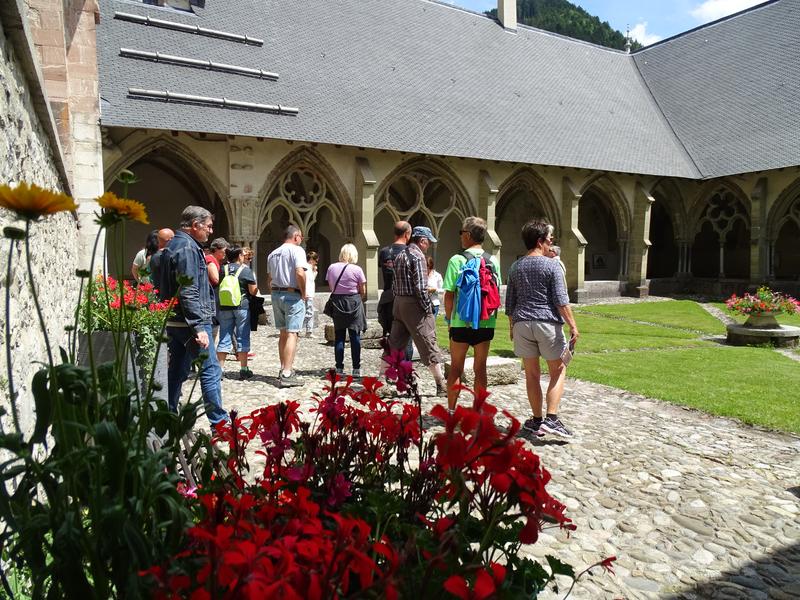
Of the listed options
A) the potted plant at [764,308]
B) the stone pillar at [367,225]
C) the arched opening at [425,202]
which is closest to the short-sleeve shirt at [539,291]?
the potted plant at [764,308]

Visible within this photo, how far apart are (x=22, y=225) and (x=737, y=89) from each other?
72.8ft

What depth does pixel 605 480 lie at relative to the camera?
12.8ft

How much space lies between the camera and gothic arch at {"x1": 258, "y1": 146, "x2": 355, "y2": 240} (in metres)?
13.9

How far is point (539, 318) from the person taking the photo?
179 inches

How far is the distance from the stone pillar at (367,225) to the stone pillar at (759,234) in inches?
461

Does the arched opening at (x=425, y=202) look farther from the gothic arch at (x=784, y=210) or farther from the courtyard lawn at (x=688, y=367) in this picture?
the gothic arch at (x=784, y=210)

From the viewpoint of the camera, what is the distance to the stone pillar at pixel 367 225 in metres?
14.3

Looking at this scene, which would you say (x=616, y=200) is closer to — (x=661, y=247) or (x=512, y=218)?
(x=512, y=218)

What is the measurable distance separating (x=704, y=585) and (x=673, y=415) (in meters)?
3.18

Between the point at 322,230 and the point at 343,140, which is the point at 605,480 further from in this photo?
the point at 322,230

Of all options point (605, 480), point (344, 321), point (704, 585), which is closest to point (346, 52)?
point (344, 321)

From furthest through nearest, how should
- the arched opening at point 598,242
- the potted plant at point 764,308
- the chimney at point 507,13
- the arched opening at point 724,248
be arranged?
the arched opening at point 598,242 < the arched opening at point 724,248 < the chimney at point 507,13 < the potted plant at point 764,308

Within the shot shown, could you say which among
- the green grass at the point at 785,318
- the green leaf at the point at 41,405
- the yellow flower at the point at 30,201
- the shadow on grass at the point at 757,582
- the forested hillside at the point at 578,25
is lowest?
the shadow on grass at the point at 757,582

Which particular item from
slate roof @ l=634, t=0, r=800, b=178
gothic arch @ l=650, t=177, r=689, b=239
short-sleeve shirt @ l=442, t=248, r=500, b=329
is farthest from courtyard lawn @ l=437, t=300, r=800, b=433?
gothic arch @ l=650, t=177, r=689, b=239
